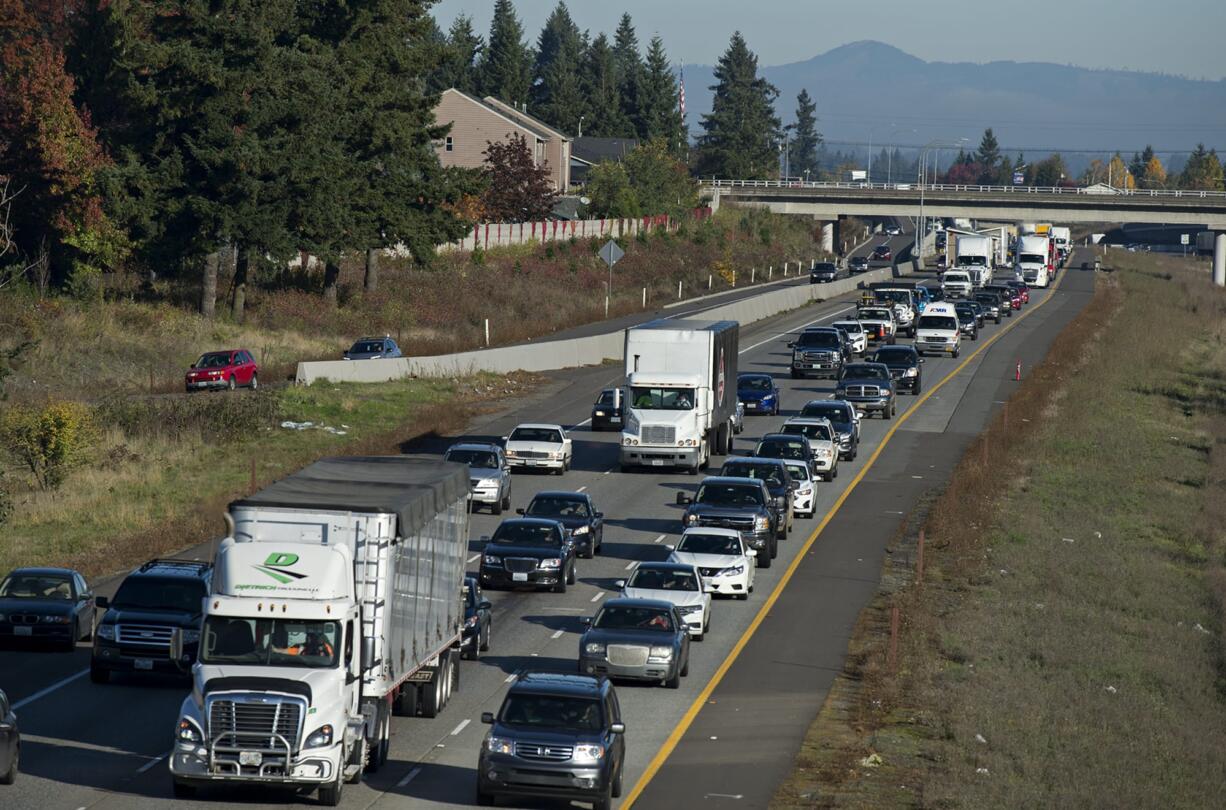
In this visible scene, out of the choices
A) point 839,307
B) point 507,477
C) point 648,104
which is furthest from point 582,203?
point 507,477

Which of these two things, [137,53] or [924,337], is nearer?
[137,53]

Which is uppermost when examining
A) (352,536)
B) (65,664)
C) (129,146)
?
(129,146)

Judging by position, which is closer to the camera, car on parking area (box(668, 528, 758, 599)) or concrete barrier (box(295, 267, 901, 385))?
car on parking area (box(668, 528, 758, 599))

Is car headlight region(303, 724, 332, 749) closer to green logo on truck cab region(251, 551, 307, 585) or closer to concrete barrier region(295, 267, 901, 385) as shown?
green logo on truck cab region(251, 551, 307, 585)

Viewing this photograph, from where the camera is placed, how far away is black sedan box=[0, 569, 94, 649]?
103ft

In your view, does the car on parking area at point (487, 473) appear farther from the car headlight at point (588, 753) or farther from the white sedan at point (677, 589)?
the car headlight at point (588, 753)

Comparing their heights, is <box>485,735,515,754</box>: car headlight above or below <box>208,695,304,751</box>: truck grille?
below

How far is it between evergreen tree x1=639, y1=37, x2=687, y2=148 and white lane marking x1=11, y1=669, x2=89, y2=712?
528 feet

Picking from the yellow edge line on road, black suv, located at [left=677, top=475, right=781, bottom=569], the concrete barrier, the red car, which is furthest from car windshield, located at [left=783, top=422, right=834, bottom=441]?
the red car

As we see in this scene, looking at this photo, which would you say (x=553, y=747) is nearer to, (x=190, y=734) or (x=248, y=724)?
(x=248, y=724)

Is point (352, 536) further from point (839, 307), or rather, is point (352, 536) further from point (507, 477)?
point (839, 307)

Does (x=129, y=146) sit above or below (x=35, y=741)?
above

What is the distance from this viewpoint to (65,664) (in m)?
30.9

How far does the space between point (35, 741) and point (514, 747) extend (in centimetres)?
791
